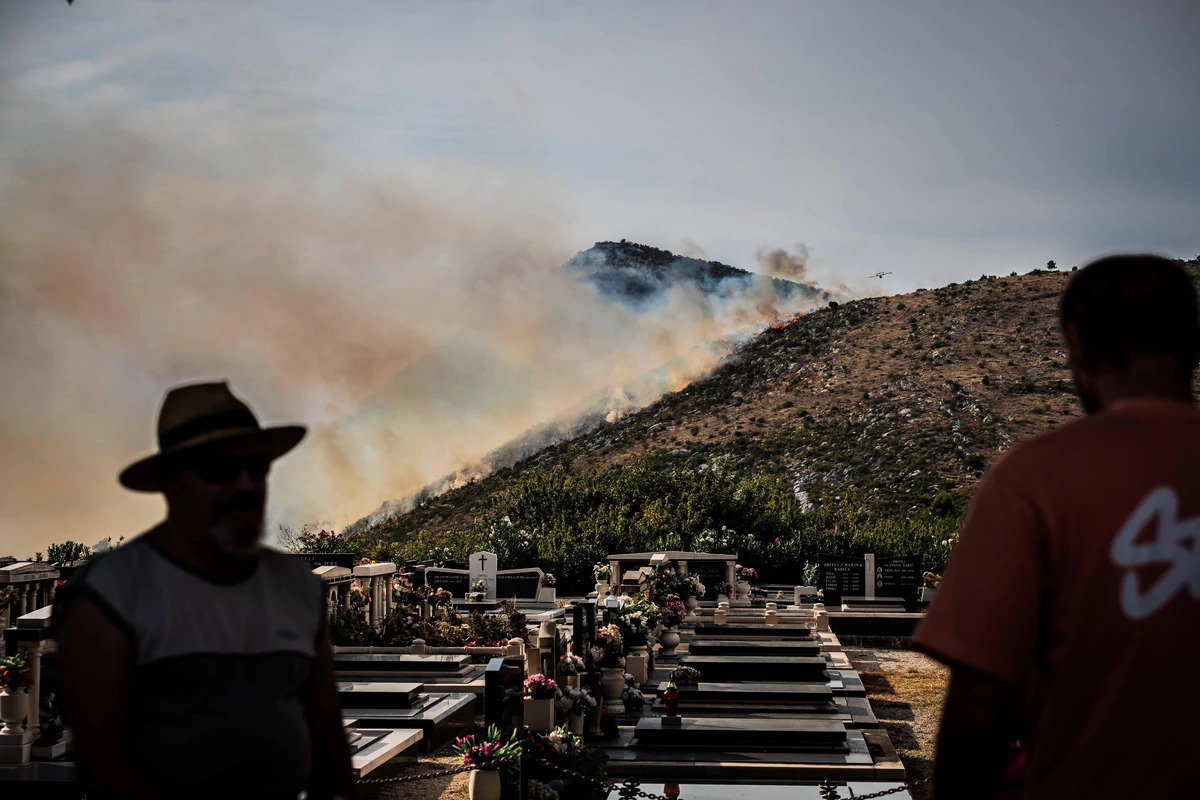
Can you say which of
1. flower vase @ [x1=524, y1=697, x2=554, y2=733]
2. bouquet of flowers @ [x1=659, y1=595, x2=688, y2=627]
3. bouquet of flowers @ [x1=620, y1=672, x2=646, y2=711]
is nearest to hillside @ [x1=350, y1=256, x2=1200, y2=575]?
bouquet of flowers @ [x1=659, y1=595, x2=688, y2=627]

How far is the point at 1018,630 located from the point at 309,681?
2.02 m

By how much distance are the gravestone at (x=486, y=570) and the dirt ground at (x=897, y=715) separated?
36.6 ft

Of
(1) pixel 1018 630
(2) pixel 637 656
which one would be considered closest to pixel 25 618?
(2) pixel 637 656

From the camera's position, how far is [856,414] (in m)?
86.8

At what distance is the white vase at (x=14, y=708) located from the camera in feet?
40.9

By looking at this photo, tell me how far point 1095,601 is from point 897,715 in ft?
59.4

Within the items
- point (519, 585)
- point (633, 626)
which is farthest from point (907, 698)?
point (519, 585)

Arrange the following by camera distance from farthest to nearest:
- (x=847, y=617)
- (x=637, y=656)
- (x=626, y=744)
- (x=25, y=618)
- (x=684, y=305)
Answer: (x=684, y=305) → (x=847, y=617) → (x=637, y=656) → (x=626, y=744) → (x=25, y=618)

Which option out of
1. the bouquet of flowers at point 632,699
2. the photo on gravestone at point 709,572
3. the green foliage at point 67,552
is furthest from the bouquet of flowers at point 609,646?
the green foliage at point 67,552

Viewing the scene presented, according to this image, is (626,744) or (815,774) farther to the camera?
(626,744)

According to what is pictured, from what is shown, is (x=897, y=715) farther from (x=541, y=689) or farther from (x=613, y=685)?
(x=541, y=689)

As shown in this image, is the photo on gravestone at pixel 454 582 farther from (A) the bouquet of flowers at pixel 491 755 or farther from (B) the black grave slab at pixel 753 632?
(A) the bouquet of flowers at pixel 491 755

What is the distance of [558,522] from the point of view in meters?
53.3

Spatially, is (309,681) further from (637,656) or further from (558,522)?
(558,522)
